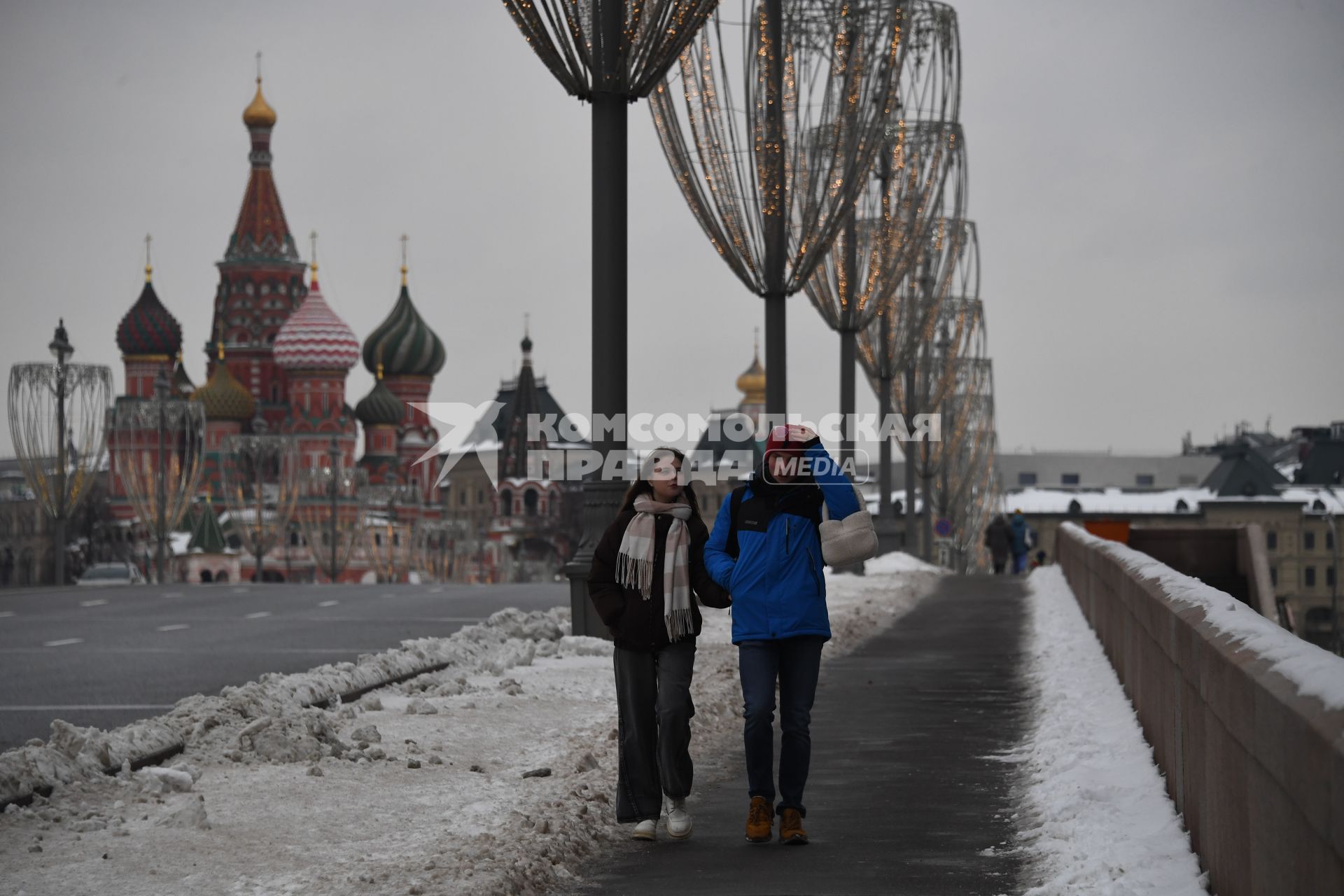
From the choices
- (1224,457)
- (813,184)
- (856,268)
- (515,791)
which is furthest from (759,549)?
(1224,457)

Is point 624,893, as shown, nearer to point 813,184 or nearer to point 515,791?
point 515,791

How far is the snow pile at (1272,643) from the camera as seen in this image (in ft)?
14.5

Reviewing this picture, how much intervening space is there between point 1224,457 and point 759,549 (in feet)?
440

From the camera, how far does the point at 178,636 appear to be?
19.1m

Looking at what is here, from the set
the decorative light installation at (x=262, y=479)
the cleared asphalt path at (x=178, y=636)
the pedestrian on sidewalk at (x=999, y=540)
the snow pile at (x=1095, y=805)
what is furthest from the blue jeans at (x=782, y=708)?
the decorative light installation at (x=262, y=479)

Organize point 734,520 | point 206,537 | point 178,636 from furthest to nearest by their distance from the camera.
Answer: point 206,537 < point 178,636 < point 734,520

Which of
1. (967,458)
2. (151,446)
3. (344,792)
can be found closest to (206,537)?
(151,446)

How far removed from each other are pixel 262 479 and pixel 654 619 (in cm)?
10808

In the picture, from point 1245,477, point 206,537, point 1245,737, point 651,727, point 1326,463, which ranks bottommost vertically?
point 206,537

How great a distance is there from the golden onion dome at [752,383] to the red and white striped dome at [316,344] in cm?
4020

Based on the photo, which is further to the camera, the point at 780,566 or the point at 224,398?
the point at 224,398

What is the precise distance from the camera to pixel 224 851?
7.34 m

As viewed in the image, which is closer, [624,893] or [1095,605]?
[624,893]

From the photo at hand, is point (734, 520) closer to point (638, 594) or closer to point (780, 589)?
point (780, 589)
